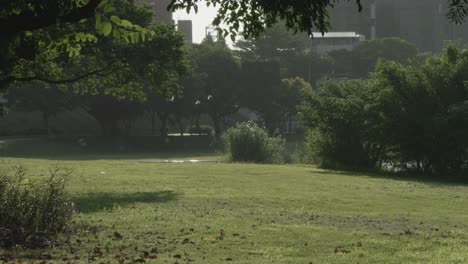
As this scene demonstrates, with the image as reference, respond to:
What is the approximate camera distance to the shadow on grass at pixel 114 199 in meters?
14.5

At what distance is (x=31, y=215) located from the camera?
1000cm

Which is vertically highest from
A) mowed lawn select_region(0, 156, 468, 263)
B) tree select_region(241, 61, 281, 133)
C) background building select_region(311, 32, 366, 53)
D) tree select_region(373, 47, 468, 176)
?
background building select_region(311, 32, 366, 53)

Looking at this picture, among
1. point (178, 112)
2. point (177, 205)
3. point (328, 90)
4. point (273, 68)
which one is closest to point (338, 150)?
point (328, 90)

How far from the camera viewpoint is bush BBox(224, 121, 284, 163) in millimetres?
36906

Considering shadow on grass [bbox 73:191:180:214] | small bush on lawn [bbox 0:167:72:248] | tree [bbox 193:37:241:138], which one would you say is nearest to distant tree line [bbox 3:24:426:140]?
tree [bbox 193:37:241:138]

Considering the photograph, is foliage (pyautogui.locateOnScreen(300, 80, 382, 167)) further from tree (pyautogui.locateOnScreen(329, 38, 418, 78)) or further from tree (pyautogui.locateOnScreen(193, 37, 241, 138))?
tree (pyautogui.locateOnScreen(329, 38, 418, 78))

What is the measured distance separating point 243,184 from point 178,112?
1903 inches

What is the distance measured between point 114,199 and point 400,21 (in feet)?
428

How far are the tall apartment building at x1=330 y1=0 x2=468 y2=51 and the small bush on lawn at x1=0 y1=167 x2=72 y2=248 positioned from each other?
127 meters

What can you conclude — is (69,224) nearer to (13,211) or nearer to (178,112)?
(13,211)

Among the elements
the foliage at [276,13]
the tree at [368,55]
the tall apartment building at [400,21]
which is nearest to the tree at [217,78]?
the tree at [368,55]

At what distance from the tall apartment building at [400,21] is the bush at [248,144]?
328 ft

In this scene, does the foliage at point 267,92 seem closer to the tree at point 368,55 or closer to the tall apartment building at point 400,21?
the tree at point 368,55

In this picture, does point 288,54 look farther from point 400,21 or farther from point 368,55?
point 400,21
